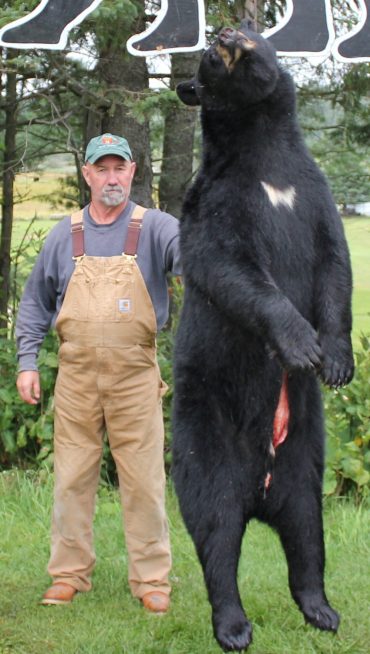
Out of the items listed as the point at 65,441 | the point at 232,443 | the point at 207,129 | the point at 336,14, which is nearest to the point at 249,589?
the point at 65,441

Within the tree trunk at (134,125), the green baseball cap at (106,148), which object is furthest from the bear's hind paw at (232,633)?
the tree trunk at (134,125)

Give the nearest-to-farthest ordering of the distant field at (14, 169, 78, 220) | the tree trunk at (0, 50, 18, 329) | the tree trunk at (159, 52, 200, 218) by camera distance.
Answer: the tree trunk at (0, 50, 18, 329)
the tree trunk at (159, 52, 200, 218)
the distant field at (14, 169, 78, 220)

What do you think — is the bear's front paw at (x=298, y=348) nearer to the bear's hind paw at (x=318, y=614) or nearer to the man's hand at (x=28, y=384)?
the bear's hind paw at (x=318, y=614)

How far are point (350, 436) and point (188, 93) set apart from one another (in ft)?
11.3

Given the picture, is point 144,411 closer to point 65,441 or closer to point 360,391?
point 65,441

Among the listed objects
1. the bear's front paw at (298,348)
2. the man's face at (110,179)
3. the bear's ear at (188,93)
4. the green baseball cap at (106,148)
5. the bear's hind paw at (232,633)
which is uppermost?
the bear's ear at (188,93)

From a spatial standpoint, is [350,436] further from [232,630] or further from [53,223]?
[53,223]

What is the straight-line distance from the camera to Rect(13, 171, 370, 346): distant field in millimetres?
12344

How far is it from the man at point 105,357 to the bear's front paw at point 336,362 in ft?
4.48

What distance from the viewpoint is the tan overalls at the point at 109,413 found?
178 inches

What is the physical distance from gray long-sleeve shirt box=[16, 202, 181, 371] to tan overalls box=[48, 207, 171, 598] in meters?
0.05

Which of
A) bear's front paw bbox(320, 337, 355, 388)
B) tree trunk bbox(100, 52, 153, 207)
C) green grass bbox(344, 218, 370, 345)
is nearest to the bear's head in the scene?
bear's front paw bbox(320, 337, 355, 388)

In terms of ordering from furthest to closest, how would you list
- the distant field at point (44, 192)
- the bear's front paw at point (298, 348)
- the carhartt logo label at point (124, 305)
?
the distant field at point (44, 192), the carhartt logo label at point (124, 305), the bear's front paw at point (298, 348)

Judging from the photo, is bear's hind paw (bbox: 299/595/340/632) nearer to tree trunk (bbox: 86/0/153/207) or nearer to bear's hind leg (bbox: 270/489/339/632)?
bear's hind leg (bbox: 270/489/339/632)
